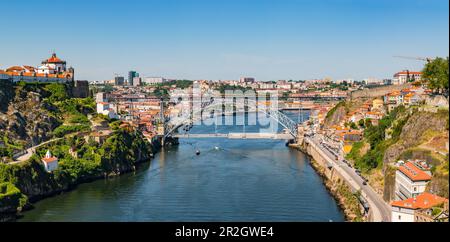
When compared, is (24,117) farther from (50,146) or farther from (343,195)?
(343,195)

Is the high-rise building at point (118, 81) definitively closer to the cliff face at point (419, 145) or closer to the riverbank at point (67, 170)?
the riverbank at point (67, 170)

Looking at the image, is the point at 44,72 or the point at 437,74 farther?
the point at 44,72

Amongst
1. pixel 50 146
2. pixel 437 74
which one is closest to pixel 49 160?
pixel 50 146

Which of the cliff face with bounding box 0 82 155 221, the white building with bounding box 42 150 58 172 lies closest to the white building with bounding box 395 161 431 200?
the cliff face with bounding box 0 82 155 221

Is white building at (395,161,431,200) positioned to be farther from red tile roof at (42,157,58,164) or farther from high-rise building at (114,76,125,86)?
high-rise building at (114,76,125,86)

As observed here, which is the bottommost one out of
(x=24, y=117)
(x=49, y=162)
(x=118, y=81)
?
(x=49, y=162)
